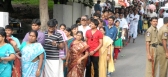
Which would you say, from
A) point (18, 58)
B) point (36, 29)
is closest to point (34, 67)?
point (18, 58)

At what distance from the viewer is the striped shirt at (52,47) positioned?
27.1ft

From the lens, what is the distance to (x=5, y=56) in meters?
7.11

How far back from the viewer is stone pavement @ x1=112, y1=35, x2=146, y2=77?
39.1 feet

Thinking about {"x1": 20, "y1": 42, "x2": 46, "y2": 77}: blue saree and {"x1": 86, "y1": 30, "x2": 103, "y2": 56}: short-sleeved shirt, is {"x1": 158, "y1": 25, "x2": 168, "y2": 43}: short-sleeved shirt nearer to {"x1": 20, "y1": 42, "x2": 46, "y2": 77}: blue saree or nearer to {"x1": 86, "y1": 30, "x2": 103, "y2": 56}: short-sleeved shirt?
{"x1": 86, "y1": 30, "x2": 103, "y2": 56}: short-sleeved shirt

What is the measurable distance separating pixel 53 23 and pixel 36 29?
350 millimetres

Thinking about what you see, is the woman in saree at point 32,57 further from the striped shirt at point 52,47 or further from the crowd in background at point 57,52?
the striped shirt at point 52,47

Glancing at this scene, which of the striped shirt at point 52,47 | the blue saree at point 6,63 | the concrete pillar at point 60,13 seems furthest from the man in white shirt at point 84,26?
the concrete pillar at point 60,13

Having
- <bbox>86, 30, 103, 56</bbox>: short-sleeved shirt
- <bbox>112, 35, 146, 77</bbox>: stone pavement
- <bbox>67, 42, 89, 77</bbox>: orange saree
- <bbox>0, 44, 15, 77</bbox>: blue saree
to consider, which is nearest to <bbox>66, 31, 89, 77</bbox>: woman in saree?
<bbox>67, 42, 89, 77</bbox>: orange saree

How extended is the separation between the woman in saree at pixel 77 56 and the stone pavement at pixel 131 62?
251 cm

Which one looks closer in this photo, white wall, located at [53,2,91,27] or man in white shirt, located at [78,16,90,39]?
man in white shirt, located at [78,16,90,39]

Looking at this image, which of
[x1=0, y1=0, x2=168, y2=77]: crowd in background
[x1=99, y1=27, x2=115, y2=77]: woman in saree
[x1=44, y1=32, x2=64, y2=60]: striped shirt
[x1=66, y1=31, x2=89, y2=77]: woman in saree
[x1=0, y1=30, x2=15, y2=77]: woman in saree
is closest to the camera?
[x1=0, y1=30, x2=15, y2=77]: woman in saree

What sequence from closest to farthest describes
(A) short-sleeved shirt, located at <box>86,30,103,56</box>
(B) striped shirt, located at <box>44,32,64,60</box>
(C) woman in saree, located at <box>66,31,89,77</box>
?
(B) striped shirt, located at <box>44,32,64,60</box>, (C) woman in saree, located at <box>66,31,89,77</box>, (A) short-sleeved shirt, located at <box>86,30,103,56</box>

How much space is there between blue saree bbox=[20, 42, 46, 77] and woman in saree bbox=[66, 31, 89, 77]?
150 cm

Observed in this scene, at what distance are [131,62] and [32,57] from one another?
6.85 meters
